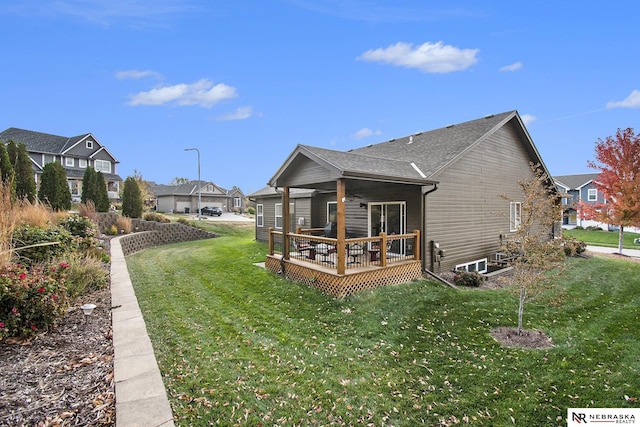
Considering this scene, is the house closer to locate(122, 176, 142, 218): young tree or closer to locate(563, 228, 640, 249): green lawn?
locate(122, 176, 142, 218): young tree

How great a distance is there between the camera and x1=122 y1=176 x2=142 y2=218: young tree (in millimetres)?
20875

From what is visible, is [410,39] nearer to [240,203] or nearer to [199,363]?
[199,363]

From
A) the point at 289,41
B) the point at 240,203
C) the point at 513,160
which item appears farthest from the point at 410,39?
the point at 240,203

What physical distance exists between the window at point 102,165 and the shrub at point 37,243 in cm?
3773

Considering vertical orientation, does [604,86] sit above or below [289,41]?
below

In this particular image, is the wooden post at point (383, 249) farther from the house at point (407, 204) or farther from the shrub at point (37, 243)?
the shrub at point (37, 243)

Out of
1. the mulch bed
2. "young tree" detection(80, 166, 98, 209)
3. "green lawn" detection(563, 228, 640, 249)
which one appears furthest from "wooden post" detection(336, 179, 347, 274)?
"green lawn" detection(563, 228, 640, 249)

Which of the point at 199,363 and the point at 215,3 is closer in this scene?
the point at 199,363

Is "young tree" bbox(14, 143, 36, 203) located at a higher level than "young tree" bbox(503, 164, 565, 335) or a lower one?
higher

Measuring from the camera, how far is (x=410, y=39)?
52.6 ft

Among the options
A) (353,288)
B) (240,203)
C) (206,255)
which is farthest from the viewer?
(240,203)


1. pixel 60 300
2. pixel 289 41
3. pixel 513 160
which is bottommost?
pixel 60 300

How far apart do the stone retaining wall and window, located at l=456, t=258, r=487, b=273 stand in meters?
14.8

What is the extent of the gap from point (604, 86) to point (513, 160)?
8.18m
